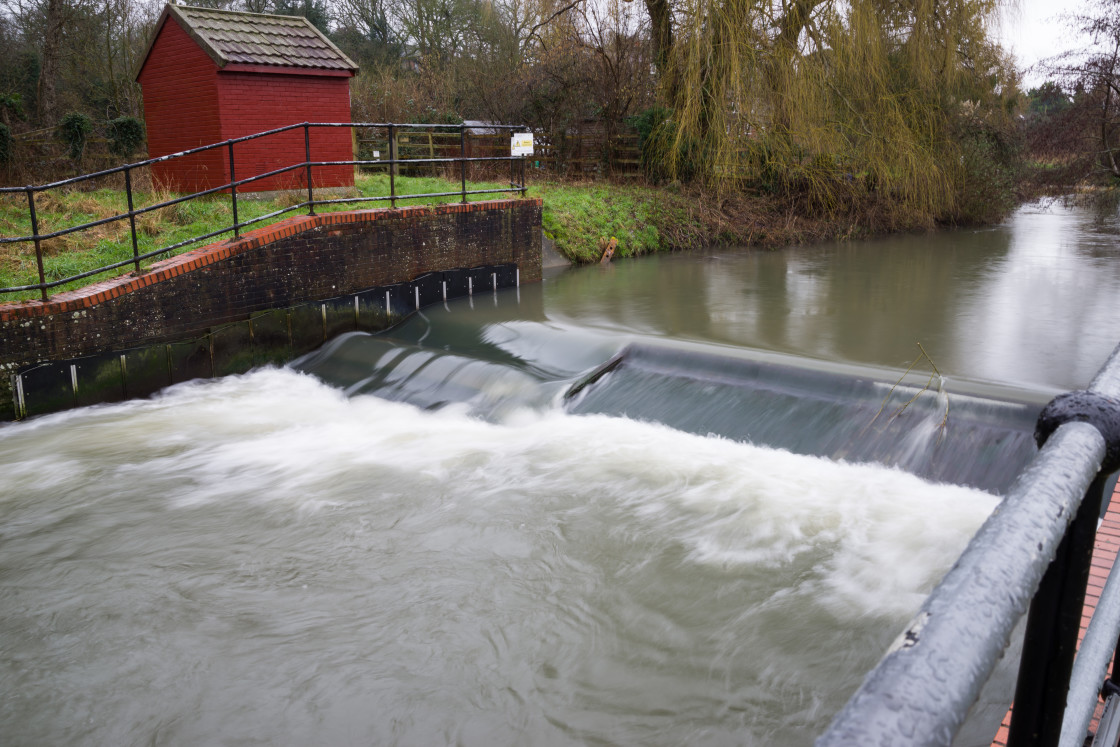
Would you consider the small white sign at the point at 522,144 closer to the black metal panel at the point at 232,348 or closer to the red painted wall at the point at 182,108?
the red painted wall at the point at 182,108

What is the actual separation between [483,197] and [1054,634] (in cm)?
1482

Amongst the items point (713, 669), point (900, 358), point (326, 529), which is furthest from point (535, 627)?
point (900, 358)

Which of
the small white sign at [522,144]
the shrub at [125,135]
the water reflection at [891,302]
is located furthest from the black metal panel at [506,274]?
the shrub at [125,135]

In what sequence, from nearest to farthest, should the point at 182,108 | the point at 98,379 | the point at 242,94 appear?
1. the point at 98,379
2. the point at 242,94
3. the point at 182,108

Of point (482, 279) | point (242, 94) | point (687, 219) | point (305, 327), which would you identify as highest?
Result: point (242, 94)

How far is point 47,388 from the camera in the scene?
827 cm

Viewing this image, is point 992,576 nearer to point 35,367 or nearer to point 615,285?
point 35,367

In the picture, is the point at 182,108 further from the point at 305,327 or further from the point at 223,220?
the point at 305,327

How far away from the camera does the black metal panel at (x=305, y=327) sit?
10383mm

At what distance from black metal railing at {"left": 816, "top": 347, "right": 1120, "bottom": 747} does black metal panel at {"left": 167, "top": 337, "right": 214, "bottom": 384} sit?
9371 mm

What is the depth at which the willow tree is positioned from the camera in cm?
1734

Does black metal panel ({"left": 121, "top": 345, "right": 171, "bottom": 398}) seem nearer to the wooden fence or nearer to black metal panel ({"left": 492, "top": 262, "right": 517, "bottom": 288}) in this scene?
black metal panel ({"left": 492, "top": 262, "right": 517, "bottom": 288})

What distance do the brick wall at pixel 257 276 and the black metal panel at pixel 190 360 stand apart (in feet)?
0.28

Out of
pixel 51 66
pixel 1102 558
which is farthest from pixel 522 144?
pixel 51 66
